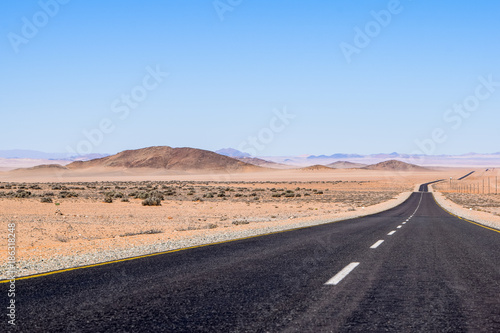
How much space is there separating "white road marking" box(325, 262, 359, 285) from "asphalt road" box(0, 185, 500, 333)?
0.07ft

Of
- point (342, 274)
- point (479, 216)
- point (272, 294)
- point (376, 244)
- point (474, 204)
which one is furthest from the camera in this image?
point (474, 204)

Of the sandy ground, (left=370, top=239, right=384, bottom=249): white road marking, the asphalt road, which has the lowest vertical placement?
the sandy ground

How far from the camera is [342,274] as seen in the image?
785 centimetres

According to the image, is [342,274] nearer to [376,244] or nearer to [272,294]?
[272,294]

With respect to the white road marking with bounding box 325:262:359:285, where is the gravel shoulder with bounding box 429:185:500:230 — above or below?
below

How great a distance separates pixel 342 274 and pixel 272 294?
6.51 ft

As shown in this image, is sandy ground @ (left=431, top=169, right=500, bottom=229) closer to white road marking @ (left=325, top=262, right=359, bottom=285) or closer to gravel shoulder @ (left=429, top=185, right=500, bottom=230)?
gravel shoulder @ (left=429, top=185, right=500, bottom=230)

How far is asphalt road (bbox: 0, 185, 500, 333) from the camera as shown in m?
4.96

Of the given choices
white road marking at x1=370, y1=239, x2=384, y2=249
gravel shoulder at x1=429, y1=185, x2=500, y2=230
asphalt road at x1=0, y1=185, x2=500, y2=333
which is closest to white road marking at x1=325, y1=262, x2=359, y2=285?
asphalt road at x1=0, y1=185, x2=500, y2=333

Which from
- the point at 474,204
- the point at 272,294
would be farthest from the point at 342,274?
the point at 474,204

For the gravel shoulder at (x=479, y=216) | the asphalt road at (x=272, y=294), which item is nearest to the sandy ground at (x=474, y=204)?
the gravel shoulder at (x=479, y=216)

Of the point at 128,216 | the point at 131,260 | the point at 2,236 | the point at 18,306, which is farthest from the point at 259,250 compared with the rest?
the point at 128,216

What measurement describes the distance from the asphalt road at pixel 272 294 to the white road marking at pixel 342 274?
0.07 ft

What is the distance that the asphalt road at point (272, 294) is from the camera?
16.3ft
